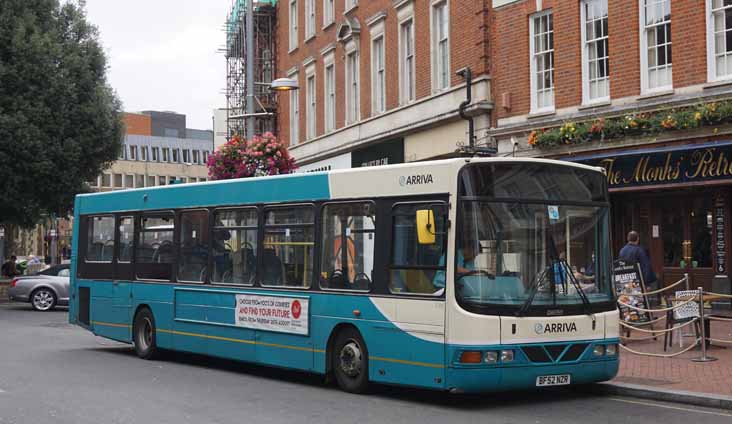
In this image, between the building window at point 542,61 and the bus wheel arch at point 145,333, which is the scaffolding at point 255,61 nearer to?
the building window at point 542,61

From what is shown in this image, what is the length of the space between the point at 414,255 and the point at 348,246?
115 cm

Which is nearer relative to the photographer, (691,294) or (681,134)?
(691,294)

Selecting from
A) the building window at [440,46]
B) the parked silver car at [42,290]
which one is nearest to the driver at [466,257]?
the building window at [440,46]

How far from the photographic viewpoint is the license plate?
10469 mm

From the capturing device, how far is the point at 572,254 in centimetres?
1085

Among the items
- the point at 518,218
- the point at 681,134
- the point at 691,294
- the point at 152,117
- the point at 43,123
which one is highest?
the point at 152,117

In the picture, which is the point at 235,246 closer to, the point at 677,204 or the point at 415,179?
the point at 415,179

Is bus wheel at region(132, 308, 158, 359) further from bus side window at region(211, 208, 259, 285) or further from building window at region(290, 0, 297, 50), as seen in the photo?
building window at region(290, 0, 297, 50)

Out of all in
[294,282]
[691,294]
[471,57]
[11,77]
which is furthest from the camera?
[11,77]

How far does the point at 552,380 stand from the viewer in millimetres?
10531

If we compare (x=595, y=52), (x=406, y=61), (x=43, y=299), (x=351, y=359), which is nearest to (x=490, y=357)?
(x=351, y=359)

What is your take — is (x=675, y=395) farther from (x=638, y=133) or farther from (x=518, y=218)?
(x=638, y=133)

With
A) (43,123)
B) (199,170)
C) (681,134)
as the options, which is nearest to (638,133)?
(681,134)

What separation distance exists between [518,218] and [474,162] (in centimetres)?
74
